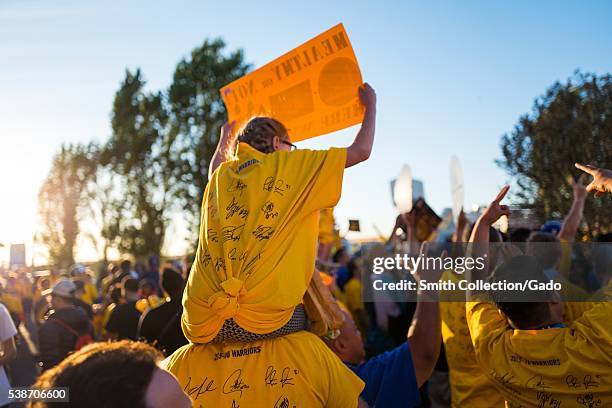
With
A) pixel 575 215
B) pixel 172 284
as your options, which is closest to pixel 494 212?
pixel 575 215

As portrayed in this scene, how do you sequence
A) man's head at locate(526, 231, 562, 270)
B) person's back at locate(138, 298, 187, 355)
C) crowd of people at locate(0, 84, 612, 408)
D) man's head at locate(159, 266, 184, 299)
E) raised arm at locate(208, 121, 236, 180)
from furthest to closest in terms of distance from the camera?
man's head at locate(159, 266, 184, 299), person's back at locate(138, 298, 187, 355), man's head at locate(526, 231, 562, 270), raised arm at locate(208, 121, 236, 180), crowd of people at locate(0, 84, 612, 408)

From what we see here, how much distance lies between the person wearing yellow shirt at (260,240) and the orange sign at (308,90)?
537mm

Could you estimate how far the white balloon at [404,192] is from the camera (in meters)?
5.02

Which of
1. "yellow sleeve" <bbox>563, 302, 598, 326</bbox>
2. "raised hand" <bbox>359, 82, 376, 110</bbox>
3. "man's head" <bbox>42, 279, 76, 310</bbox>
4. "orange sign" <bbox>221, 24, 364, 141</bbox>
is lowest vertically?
"man's head" <bbox>42, 279, 76, 310</bbox>

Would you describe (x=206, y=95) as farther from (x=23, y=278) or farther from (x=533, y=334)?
(x=533, y=334)

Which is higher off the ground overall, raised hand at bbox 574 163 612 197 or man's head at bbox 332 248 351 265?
raised hand at bbox 574 163 612 197

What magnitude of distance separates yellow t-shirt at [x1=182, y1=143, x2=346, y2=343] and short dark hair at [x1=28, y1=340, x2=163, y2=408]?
41 centimetres

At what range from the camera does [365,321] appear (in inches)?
332

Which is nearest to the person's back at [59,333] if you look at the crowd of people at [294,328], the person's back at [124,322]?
the person's back at [124,322]

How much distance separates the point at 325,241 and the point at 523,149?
3.88 meters

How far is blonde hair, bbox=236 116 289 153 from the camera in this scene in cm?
241

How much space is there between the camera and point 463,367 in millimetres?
3604

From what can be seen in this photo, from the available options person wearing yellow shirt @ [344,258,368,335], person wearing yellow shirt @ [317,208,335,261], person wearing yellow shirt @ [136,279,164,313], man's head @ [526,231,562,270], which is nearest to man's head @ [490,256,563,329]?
man's head @ [526,231,562,270]
